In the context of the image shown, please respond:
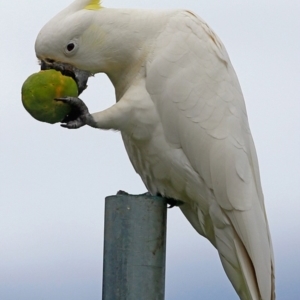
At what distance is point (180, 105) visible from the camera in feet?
9.98

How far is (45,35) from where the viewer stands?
3045 mm

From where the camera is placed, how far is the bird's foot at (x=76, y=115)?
9.31 feet

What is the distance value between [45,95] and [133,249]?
882 mm

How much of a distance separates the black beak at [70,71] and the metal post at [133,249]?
67cm

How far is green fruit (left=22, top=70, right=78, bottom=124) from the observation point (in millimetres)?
2781

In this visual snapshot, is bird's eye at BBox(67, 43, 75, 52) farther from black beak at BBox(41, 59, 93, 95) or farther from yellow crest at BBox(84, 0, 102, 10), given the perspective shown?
yellow crest at BBox(84, 0, 102, 10)

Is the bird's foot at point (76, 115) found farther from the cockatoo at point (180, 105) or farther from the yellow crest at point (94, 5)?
the yellow crest at point (94, 5)

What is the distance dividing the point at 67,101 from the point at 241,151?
998mm

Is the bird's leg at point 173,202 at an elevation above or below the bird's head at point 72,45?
below

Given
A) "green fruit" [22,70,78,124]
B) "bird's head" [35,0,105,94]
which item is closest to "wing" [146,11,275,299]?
"bird's head" [35,0,105,94]

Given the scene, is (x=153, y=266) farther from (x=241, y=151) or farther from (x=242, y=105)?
(x=242, y=105)

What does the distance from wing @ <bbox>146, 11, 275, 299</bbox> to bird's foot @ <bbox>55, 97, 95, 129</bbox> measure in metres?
0.38

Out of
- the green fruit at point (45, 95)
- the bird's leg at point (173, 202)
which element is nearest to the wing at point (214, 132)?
the bird's leg at point (173, 202)

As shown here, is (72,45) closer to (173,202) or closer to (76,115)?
(76,115)
